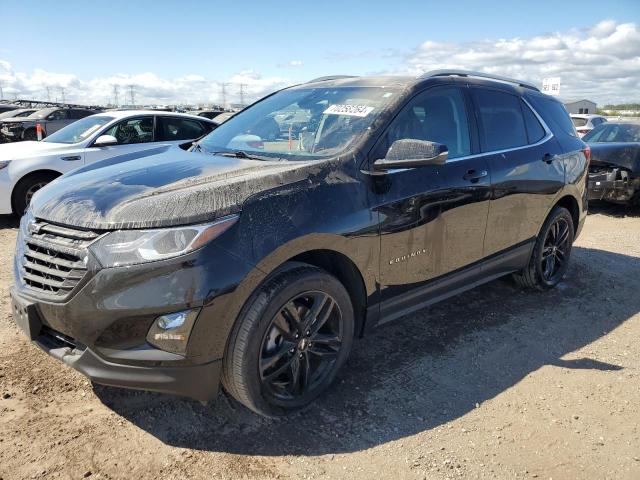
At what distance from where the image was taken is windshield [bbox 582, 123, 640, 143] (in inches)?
367

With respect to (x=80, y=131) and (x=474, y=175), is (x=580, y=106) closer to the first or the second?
(x=80, y=131)

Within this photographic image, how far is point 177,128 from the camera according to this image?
8.50m

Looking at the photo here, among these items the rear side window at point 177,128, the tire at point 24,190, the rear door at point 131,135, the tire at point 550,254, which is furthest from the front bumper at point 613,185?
the tire at point 24,190

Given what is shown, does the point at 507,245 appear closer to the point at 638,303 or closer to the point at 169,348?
the point at 638,303

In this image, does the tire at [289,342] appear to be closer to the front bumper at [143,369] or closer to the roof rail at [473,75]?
the front bumper at [143,369]

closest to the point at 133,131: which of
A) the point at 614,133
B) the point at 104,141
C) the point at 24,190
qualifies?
the point at 104,141

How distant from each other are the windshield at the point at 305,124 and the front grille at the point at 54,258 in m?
1.28

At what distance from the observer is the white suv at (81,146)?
23.5ft

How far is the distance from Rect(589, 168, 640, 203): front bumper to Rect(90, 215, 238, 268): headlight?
26.0ft

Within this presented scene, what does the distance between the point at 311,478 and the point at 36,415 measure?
5.13 ft

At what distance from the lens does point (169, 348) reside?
2410mm

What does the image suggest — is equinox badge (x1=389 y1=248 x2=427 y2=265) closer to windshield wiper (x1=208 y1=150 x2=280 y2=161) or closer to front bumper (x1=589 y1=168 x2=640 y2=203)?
windshield wiper (x1=208 y1=150 x2=280 y2=161)

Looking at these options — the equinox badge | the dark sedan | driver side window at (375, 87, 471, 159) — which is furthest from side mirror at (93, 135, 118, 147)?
the dark sedan

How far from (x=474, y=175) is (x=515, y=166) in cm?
61
